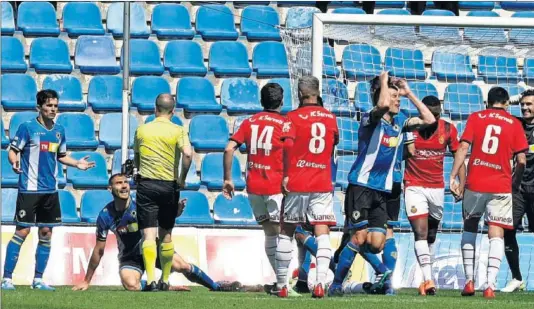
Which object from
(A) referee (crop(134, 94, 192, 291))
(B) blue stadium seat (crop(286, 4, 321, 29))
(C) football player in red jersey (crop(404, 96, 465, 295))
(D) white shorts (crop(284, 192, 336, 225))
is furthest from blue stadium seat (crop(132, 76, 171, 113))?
(D) white shorts (crop(284, 192, 336, 225))

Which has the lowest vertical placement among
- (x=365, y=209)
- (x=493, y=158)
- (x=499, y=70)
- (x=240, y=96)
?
(x=365, y=209)

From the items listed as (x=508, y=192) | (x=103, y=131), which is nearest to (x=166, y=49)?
(x=103, y=131)

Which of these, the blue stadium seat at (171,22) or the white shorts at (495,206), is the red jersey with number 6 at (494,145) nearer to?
the white shorts at (495,206)

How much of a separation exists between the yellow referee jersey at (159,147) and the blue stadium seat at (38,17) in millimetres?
5924

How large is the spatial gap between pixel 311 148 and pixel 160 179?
1.56 m

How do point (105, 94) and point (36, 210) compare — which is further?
point (105, 94)

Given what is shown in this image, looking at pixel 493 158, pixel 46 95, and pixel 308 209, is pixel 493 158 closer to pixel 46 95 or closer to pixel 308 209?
pixel 308 209

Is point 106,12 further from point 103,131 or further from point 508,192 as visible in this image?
point 508,192

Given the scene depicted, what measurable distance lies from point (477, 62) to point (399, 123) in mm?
6297

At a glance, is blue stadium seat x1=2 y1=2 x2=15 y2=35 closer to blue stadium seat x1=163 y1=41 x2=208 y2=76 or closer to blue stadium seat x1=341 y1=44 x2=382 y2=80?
blue stadium seat x1=163 y1=41 x2=208 y2=76

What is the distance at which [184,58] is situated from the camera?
52.4 ft

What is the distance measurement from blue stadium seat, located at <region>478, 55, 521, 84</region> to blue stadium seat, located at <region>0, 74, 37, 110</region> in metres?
6.12

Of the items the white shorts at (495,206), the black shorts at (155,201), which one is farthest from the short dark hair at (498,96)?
the black shorts at (155,201)

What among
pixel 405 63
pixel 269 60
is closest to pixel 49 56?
pixel 269 60
